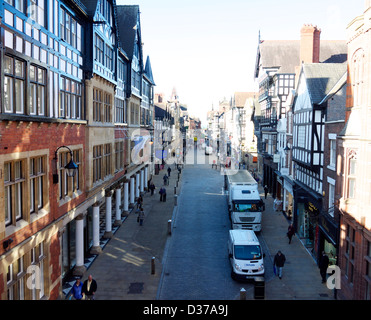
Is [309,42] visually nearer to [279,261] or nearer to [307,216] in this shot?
[307,216]

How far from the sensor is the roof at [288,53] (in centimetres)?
4122

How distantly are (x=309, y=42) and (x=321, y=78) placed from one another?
9027mm

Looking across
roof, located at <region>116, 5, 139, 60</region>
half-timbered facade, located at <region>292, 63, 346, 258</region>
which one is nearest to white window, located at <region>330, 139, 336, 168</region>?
half-timbered facade, located at <region>292, 63, 346, 258</region>

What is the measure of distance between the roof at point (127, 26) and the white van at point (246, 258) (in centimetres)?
1944

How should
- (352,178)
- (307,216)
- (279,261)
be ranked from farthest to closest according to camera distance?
(307,216), (279,261), (352,178)

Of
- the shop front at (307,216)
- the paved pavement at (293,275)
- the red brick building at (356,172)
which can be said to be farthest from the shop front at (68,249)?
the shop front at (307,216)

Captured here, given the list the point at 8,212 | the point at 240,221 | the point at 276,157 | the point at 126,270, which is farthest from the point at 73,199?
the point at 276,157

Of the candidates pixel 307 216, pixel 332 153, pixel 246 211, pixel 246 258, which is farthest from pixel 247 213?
pixel 332 153

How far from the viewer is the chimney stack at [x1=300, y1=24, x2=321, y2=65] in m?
31.8

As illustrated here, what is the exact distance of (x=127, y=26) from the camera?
105ft

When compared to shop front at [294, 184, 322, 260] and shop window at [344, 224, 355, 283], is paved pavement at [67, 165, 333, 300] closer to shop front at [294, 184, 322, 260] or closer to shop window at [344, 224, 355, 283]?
shop front at [294, 184, 322, 260]

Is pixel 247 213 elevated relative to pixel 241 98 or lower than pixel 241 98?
lower
